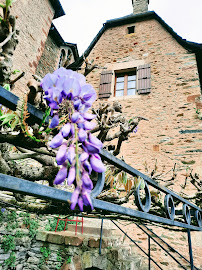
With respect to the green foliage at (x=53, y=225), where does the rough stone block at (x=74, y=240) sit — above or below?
below

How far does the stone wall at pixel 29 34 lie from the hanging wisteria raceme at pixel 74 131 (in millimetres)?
5909

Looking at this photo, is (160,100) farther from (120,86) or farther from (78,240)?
(78,240)

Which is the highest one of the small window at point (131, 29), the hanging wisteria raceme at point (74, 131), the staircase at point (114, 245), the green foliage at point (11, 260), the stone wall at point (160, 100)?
the small window at point (131, 29)

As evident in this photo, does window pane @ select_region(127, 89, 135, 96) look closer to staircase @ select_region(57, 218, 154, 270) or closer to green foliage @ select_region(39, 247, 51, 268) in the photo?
staircase @ select_region(57, 218, 154, 270)

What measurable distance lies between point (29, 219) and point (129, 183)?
14.3ft

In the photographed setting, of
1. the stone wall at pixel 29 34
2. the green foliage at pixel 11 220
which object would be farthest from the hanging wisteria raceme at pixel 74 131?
the stone wall at pixel 29 34

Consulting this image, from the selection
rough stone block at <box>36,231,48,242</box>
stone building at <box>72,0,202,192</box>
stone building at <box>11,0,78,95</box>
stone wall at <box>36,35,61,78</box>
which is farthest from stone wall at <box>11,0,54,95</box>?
rough stone block at <box>36,231,48,242</box>

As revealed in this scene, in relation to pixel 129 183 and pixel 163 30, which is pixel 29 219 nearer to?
pixel 129 183

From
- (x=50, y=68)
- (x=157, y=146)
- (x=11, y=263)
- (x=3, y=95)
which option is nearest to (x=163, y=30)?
(x=157, y=146)

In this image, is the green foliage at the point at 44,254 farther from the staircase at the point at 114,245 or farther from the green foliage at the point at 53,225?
the staircase at the point at 114,245

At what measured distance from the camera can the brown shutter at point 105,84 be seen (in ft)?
20.7

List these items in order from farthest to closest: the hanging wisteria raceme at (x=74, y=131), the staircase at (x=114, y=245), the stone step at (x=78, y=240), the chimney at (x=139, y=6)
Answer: the chimney at (x=139, y=6) → the stone step at (x=78, y=240) → the staircase at (x=114, y=245) → the hanging wisteria raceme at (x=74, y=131)

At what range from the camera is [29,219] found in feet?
15.5

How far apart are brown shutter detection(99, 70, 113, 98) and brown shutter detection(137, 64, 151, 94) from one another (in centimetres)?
105
